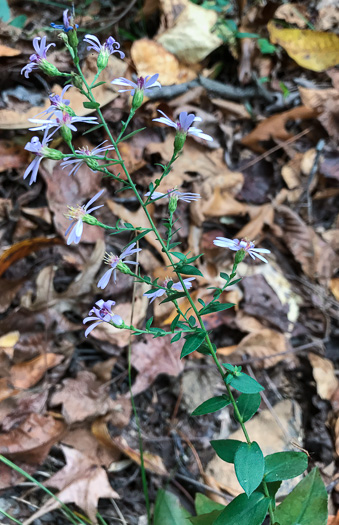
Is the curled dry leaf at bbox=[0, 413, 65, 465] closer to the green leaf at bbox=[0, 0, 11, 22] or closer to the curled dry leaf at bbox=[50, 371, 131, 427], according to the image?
the curled dry leaf at bbox=[50, 371, 131, 427]

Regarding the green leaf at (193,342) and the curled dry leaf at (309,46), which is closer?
the green leaf at (193,342)

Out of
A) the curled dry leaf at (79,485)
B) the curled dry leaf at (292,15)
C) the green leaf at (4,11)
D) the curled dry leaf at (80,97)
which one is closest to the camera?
the curled dry leaf at (79,485)

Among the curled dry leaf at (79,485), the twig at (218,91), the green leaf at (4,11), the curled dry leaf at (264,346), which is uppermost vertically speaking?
the green leaf at (4,11)

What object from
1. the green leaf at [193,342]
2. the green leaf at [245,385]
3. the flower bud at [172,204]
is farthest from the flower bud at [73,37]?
the green leaf at [245,385]

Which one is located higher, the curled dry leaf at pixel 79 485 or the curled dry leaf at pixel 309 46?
the curled dry leaf at pixel 309 46

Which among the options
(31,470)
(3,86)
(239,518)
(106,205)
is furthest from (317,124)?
(31,470)

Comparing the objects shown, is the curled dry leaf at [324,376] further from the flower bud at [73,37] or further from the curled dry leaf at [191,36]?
the curled dry leaf at [191,36]

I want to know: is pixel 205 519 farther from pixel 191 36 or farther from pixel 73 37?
pixel 191 36
